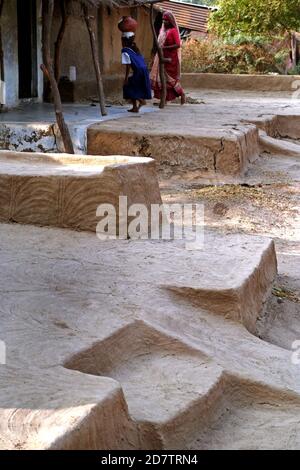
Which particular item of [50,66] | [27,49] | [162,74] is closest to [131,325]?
[50,66]

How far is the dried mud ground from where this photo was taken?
4695 mm

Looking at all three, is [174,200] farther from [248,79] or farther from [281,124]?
[248,79]

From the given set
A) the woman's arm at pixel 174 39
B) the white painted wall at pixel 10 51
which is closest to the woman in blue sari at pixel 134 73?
the white painted wall at pixel 10 51

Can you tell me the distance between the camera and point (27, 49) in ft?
38.2

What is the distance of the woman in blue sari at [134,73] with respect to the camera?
1061cm

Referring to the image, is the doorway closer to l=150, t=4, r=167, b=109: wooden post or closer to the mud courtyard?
l=150, t=4, r=167, b=109: wooden post

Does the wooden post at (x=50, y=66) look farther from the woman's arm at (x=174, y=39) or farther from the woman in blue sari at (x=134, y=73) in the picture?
the woman's arm at (x=174, y=39)

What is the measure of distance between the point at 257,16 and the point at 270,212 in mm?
12464

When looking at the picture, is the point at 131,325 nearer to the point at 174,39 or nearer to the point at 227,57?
the point at 174,39

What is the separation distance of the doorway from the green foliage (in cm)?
837

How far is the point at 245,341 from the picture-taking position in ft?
12.8

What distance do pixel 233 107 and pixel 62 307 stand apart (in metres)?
9.16

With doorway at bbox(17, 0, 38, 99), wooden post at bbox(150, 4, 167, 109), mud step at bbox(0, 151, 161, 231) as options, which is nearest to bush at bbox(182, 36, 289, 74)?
wooden post at bbox(150, 4, 167, 109)
